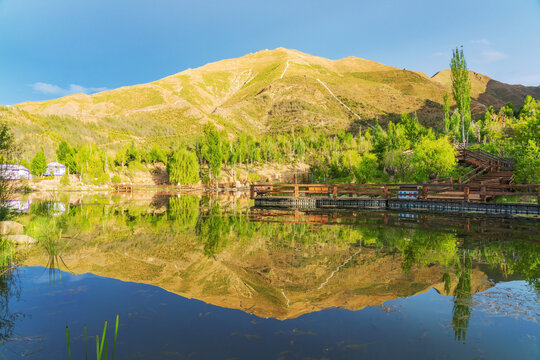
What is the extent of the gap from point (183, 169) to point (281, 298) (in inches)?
2899

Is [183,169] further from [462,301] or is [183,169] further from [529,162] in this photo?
[462,301]

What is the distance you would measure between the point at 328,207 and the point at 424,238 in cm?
1372

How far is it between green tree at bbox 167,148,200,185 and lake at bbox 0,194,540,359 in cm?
6556

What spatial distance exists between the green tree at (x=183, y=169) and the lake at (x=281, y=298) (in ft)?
215

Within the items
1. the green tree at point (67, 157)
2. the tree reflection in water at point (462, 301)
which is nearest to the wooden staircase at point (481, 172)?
the tree reflection in water at point (462, 301)

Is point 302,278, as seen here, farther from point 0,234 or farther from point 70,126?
point 70,126

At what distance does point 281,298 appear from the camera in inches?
250

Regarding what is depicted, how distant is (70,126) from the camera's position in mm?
147875

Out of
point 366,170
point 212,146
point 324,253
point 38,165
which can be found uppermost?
point 212,146

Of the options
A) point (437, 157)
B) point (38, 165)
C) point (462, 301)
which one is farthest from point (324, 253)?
point (38, 165)

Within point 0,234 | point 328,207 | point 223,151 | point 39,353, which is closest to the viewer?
point 39,353

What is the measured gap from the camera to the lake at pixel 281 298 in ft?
14.9

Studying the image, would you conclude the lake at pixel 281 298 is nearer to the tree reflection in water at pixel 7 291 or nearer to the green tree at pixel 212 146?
the tree reflection in water at pixel 7 291

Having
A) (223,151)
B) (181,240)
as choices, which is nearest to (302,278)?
(181,240)
